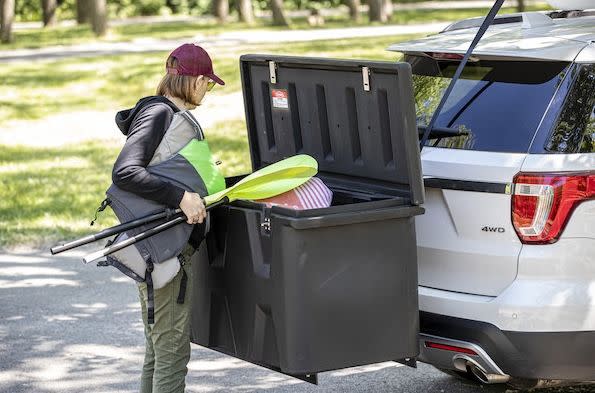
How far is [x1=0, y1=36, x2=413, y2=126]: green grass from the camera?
18.7 meters

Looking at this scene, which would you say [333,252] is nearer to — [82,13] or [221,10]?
[221,10]

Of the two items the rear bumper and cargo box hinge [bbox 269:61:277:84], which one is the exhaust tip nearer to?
the rear bumper

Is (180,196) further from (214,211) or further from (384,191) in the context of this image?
(384,191)

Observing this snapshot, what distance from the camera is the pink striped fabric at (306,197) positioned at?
464 cm

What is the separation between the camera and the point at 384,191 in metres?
4.71

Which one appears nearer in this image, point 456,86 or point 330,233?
point 330,233

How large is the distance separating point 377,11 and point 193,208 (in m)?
31.6

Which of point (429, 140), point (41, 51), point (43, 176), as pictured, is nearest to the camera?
point (429, 140)

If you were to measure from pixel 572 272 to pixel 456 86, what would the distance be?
1003mm

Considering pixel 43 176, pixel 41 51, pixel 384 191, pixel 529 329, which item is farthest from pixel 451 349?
pixel 41 51

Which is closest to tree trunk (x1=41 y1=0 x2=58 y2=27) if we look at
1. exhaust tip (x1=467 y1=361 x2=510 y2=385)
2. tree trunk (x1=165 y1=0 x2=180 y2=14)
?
tree trunk (x1=165 y1=0 x2=180 y2=14)

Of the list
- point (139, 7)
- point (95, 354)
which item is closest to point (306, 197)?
point (95, 354)

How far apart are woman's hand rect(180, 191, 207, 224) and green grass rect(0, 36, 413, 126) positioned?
1352 cm

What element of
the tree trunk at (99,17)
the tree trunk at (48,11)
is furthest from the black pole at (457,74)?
the tree trunk at (48,11)
